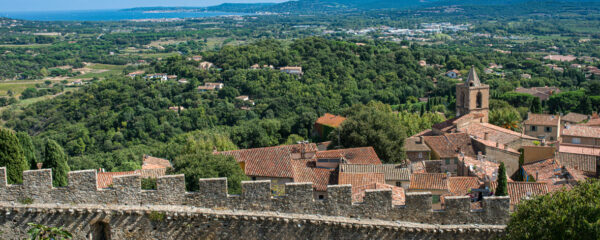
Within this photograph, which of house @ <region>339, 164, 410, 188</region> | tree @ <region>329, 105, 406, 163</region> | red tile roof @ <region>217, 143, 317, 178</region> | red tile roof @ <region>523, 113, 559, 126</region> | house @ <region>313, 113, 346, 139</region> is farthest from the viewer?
house @ <region>313, 113, 346, 139</region>

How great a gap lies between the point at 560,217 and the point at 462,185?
11.7m

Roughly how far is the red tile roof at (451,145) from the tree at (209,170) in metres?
16.9

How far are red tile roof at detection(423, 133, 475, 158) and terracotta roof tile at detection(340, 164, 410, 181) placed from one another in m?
9.53

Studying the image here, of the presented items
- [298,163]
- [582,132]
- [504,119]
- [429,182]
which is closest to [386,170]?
[429,182]

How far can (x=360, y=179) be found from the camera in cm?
1828

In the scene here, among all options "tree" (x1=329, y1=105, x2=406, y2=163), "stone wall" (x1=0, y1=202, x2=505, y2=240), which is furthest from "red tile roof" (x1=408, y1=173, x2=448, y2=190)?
"stone wall" (x1=0, y1=202, x2=505, y2=240)

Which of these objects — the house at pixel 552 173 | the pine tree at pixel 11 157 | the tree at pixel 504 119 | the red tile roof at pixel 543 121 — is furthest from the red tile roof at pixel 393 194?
the tree at pixel 504 119

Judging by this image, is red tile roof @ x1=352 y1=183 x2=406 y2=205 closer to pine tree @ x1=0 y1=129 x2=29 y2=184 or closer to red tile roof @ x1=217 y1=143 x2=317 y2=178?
red tile roof @ x1=217 y1=143 x2=317 y2=178

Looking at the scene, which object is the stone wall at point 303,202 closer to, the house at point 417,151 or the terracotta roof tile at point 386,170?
the terracotta roof tile at point 386,170

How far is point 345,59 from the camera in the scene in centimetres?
11056

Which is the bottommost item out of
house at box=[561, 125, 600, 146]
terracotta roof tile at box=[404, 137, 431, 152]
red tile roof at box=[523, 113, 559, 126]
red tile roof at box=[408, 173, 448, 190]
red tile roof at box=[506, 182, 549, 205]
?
red tile roof at box=[523, 113, 559, 126]

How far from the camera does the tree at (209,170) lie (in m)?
17.2

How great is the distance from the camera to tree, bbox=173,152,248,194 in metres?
17.2

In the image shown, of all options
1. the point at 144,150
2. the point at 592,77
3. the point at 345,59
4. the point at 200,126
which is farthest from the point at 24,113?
the point at 592,77
